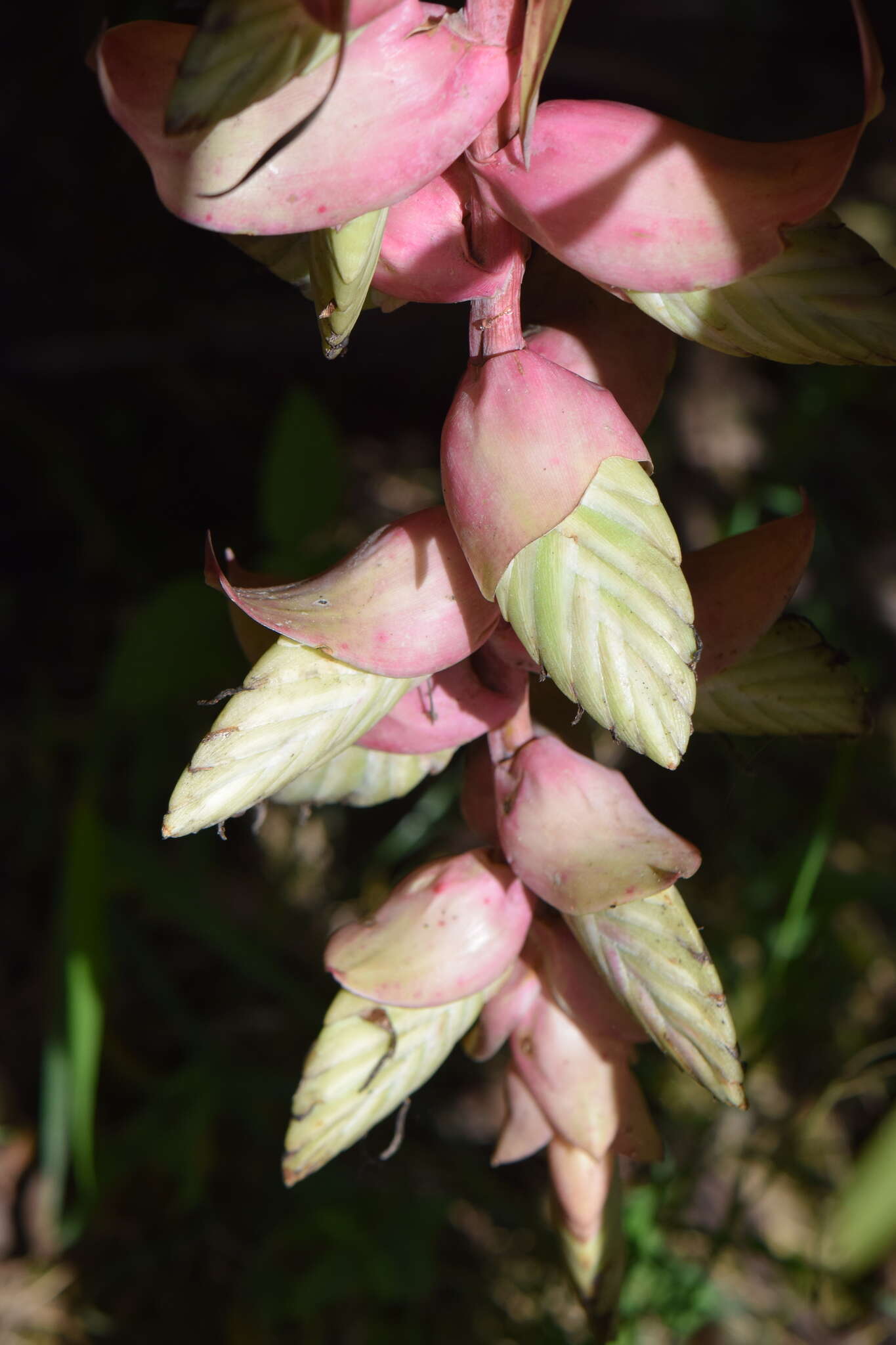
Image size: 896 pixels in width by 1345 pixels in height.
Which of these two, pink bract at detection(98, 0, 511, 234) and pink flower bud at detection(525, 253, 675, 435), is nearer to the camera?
pink bract at detection(98, 0, 511, 234)

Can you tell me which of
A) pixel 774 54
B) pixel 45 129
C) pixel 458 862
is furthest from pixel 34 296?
pixel 458 862

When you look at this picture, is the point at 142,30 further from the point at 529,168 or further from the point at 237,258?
the point at 237,258

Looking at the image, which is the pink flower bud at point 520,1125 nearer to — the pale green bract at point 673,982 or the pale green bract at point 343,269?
the pale green bract at point 673,982

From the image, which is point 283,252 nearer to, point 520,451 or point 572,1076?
point 520,451

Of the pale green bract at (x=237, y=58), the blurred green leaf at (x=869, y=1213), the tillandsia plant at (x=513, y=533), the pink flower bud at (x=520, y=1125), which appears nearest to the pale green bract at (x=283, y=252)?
the tillandsia plant at (x=513, y=533)

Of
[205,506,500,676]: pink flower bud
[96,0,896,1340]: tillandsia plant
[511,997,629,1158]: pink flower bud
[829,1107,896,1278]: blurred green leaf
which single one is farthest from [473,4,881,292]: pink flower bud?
[829,1107,896,1278]: blurred green leaf

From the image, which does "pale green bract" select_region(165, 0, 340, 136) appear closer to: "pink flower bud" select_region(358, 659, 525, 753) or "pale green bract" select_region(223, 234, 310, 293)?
"pale green bract" select_region(223, 234, 310, 293)
